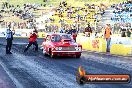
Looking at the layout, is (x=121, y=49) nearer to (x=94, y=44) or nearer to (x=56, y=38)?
(x=94, y=44)

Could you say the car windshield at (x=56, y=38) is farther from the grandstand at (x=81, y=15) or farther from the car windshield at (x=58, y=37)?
the grandstand at (x=81, y=15)

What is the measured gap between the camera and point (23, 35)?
54500 millimetres

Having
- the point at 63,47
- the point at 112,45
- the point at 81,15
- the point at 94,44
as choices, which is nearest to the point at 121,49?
the point at 112,45

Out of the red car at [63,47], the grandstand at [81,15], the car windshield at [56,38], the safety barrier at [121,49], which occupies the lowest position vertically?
the safety barrier at [121,49]

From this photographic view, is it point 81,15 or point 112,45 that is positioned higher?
point 81,15

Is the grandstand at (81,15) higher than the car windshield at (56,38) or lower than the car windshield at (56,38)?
higher

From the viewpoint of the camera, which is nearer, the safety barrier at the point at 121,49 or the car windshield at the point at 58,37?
the car windshield at the point at 58,37

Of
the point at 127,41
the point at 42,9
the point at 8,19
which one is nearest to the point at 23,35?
the point at 8,19

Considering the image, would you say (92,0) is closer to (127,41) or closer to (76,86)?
(127,41)

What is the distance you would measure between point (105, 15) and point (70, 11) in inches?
317

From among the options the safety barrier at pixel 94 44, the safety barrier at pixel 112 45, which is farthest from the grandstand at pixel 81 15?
the safety barrier at pixel 112 45

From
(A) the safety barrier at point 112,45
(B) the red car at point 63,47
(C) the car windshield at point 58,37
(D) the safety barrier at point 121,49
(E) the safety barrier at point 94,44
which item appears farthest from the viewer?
(E) the safety barrier at point 94,44

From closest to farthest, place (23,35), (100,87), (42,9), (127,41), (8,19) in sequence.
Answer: (100,87) → (127,41) → (23,35) → (8,19) → (42,9)

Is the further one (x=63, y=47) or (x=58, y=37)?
(x=58, y=37)
